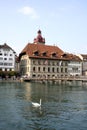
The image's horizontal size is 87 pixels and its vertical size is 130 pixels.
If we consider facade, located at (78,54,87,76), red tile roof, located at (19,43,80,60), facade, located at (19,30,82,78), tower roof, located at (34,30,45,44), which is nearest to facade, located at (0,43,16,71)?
facade, located at (19,30,82,78)

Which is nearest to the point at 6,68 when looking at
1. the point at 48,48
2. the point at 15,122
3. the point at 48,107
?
the point at 48,48

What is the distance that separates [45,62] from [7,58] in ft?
50.5

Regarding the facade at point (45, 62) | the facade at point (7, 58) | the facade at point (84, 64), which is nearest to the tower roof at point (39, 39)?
the facade at point (45, 62)

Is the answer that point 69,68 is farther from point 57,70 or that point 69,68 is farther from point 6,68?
point 6,68

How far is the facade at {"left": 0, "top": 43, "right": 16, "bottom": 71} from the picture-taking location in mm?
127375

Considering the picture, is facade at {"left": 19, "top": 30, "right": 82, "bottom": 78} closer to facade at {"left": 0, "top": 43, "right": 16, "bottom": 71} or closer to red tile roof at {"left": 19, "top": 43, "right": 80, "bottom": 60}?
red tile roof at {"left": 19, "top": 43, "right": 80, "bottom": 60}

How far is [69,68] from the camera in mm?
140625

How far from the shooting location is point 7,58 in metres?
128

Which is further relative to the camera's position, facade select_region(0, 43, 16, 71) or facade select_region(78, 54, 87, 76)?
facade select_region(78, 54, 87, 76)

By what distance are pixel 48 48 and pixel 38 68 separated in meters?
10.8

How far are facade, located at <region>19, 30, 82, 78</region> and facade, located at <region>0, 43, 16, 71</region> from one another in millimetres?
5521

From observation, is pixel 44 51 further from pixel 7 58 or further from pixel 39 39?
pixel 39 39

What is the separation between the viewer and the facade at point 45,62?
130 m

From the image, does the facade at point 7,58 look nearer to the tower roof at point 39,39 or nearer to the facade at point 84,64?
the tower roof at point 39,39
